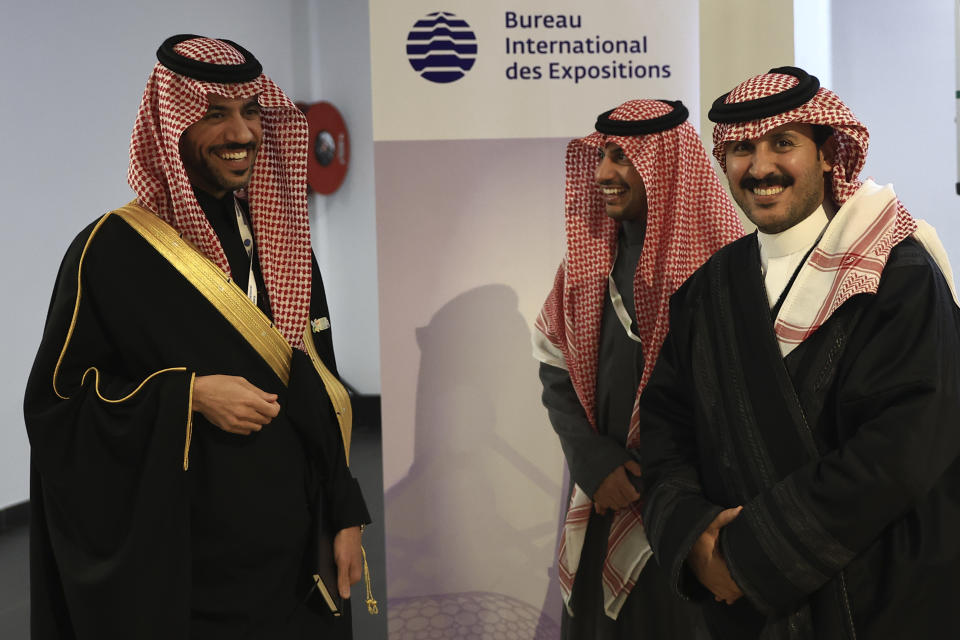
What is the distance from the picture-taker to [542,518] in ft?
9.90

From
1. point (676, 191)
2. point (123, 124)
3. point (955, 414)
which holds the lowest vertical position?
point (955, 414)

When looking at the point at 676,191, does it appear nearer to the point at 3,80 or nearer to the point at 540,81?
the point at 540,81

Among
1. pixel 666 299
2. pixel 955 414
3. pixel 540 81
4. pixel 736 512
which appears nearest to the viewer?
pixel 955 414

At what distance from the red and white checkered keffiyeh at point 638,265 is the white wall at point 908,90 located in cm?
246

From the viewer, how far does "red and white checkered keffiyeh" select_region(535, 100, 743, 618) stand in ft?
7.47

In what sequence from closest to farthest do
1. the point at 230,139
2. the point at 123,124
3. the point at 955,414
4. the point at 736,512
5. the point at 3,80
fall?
1. the point at 955,414
2. the point at 736,512
3. the point at 230,139
4. the point at 3,80
5. the point at 123,124

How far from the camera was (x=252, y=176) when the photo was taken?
2.03 metres

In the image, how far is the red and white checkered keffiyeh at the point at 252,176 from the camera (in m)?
1.83

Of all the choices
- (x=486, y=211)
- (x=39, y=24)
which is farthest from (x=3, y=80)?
(x=486, y=211)

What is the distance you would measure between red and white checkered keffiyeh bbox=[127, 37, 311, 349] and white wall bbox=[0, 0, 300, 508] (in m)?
3.51

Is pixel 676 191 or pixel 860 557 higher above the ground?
pixel 676 191

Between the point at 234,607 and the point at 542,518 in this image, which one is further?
the point at 542,518

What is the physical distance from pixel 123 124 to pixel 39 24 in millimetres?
808

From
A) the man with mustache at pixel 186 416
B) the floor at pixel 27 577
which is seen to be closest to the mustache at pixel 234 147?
the man with mustache at pixel 186 416
